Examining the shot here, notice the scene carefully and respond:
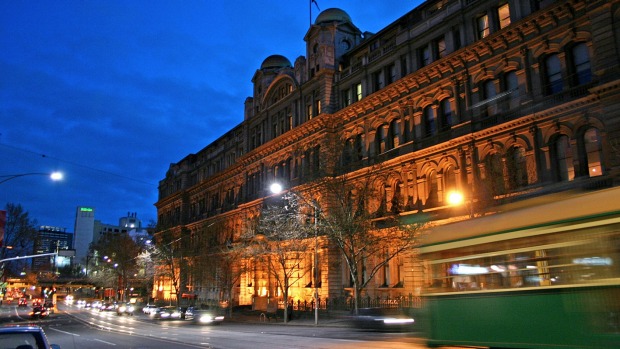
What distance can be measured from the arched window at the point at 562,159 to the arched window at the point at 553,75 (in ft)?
9.56

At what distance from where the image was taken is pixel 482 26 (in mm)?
33781

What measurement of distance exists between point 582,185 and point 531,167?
131 inches

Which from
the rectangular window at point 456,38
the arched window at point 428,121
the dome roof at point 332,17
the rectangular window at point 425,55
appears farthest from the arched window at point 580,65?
the dome roof at point 332,17

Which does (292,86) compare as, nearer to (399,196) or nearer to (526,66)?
(399,196)

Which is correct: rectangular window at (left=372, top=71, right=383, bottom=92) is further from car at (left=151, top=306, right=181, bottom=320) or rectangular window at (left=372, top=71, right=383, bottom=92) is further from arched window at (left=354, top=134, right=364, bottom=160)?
car at (left=151, top=306, right=181, bottom=320)

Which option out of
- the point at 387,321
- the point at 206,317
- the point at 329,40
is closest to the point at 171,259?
the point at 206,317

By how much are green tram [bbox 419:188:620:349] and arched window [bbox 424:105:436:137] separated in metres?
24.6

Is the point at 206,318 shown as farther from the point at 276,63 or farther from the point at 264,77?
the point at 276,63

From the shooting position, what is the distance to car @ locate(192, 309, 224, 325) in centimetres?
3853

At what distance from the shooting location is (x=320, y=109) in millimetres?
47219

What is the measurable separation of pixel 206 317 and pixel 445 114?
935 inches

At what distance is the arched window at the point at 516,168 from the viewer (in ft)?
93.5

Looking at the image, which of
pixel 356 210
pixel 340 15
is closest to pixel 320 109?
pixel 340 15

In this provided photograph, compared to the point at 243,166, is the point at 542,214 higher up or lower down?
lower down
